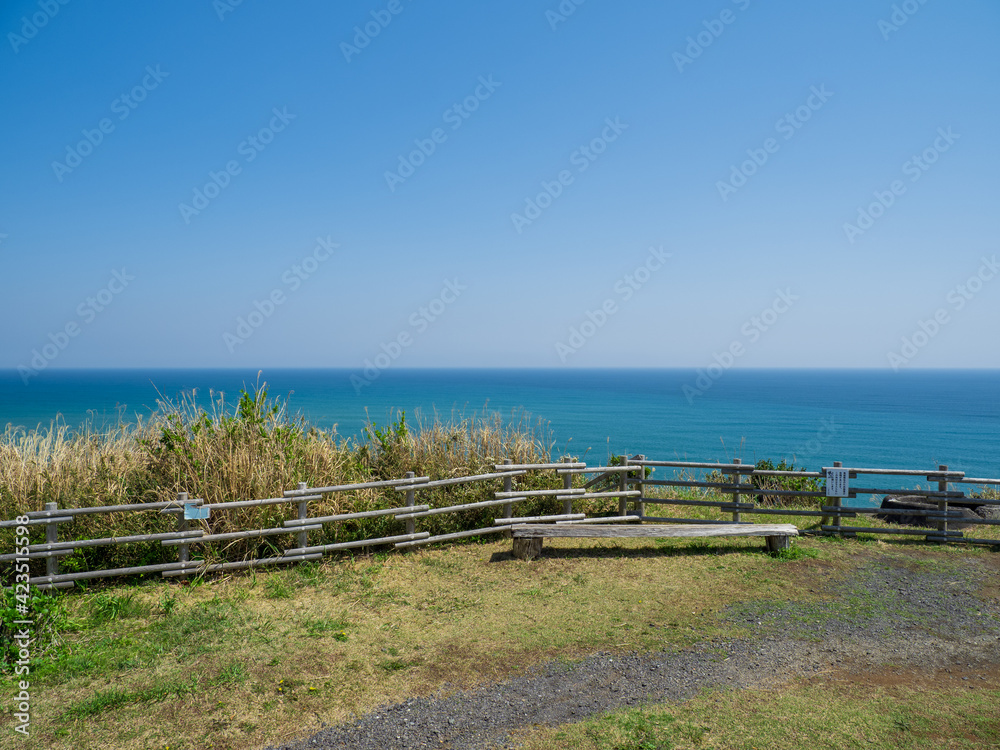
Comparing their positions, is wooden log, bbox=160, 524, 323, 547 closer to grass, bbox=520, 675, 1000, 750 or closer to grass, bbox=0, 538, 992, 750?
grass, bbox=0, 538, 992, 750

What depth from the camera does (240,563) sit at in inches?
269

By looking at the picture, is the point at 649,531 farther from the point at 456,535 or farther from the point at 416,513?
the point at 416,513

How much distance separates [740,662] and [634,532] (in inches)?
122

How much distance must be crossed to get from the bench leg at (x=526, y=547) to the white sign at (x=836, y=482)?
475cm

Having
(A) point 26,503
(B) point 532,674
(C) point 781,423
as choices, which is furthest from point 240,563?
(C) point 781,423

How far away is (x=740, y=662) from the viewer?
4891mm

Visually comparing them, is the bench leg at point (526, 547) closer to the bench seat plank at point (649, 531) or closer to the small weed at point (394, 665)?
the bench seat plank at point (649, 531)

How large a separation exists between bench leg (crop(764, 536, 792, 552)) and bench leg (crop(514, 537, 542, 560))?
3.16 meters

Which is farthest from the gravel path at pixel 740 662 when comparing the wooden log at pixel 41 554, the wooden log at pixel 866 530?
the wooden log at pixel 41 554

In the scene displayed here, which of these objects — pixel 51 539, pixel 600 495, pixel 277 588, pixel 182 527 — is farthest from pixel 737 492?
pixel 51 539

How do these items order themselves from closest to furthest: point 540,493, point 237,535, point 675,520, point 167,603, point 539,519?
point 167,603, point 237,535, point 539,519, point 540,493, point 675,520

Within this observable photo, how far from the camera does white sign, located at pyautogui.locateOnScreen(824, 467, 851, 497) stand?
29.6ft

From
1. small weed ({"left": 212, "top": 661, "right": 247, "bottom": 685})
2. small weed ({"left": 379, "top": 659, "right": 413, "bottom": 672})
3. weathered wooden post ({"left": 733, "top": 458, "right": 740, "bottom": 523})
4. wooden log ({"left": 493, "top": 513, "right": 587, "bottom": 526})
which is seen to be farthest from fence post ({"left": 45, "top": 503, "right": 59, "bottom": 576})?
weathered wooden post ({"left": 733, "top": 458, "right": 740, "bottom": 523})

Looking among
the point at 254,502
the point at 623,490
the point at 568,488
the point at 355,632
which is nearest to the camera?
the point at 355,632
